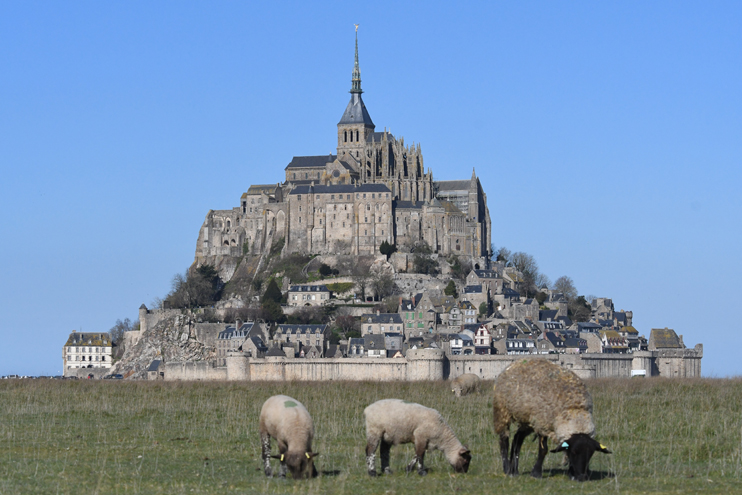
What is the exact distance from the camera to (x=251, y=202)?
109 metres

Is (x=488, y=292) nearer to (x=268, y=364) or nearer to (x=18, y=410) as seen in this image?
(x=268, y=364)

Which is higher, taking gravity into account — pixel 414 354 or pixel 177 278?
pixel 177 278

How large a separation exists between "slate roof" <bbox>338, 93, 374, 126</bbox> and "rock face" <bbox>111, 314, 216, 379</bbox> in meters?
30.3

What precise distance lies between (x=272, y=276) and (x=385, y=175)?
598 inches

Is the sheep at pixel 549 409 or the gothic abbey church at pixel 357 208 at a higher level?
the gothic abbey church at pixel 357 208

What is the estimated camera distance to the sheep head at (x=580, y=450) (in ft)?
54.1

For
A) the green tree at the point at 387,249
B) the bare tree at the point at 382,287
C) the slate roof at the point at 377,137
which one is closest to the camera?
the bare tree at the point at 382,287

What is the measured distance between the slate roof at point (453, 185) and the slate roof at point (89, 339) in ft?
113

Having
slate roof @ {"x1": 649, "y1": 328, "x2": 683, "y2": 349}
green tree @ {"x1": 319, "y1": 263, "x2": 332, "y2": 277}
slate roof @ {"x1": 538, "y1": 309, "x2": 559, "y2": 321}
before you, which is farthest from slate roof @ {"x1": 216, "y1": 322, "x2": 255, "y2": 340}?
slate roof @ {"x1": 649, "y1": 328, "x2": 683, "y2": 349}

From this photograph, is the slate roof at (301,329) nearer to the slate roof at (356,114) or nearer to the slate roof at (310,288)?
the slate roof at (310,288)

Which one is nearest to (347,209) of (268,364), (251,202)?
(251,202)

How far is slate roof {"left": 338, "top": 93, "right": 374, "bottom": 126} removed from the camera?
109375 mm

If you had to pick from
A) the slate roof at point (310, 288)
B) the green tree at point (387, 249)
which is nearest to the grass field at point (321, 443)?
the slate roof at point (310, 288)

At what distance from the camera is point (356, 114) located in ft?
360
